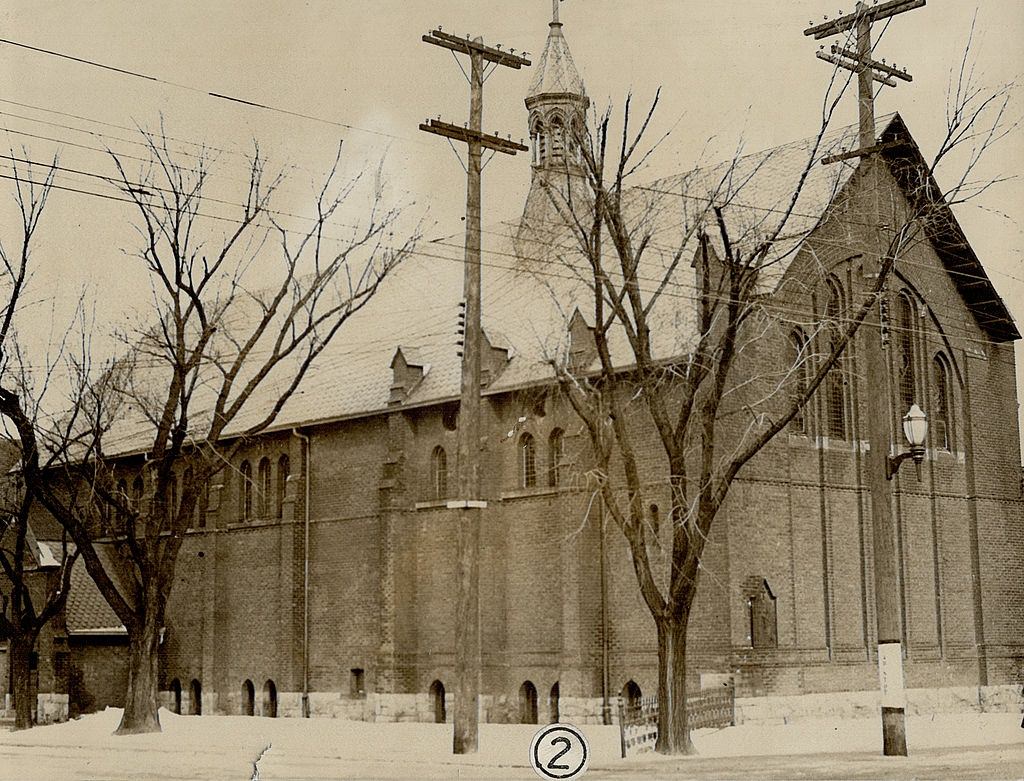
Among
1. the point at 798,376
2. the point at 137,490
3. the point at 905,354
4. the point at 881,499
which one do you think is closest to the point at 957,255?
the point at 905,354

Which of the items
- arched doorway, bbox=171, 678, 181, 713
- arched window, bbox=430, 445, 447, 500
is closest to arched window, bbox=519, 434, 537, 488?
arched window, bbox=430, 445, 447, 500

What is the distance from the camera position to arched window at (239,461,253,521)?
4256cm

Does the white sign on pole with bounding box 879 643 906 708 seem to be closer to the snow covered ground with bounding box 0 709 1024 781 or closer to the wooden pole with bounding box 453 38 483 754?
the snow covered ground with bounding box 0 709 1024 781

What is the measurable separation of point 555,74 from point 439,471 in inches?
466

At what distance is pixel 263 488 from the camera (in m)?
42.1

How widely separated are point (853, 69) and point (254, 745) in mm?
16721

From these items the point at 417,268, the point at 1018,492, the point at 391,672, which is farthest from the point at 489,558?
the point at 1018,492

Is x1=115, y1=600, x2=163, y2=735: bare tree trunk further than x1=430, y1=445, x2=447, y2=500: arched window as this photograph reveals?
No

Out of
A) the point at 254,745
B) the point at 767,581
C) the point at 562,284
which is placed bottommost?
the point at 254,745

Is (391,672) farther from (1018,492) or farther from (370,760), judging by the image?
(1018,492)

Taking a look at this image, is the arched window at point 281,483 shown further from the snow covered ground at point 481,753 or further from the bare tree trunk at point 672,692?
the bare tree trunk at point 672,692

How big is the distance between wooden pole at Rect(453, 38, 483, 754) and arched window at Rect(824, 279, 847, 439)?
11.8 m

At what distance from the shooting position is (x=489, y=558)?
116ft

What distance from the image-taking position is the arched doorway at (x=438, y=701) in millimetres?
36125
